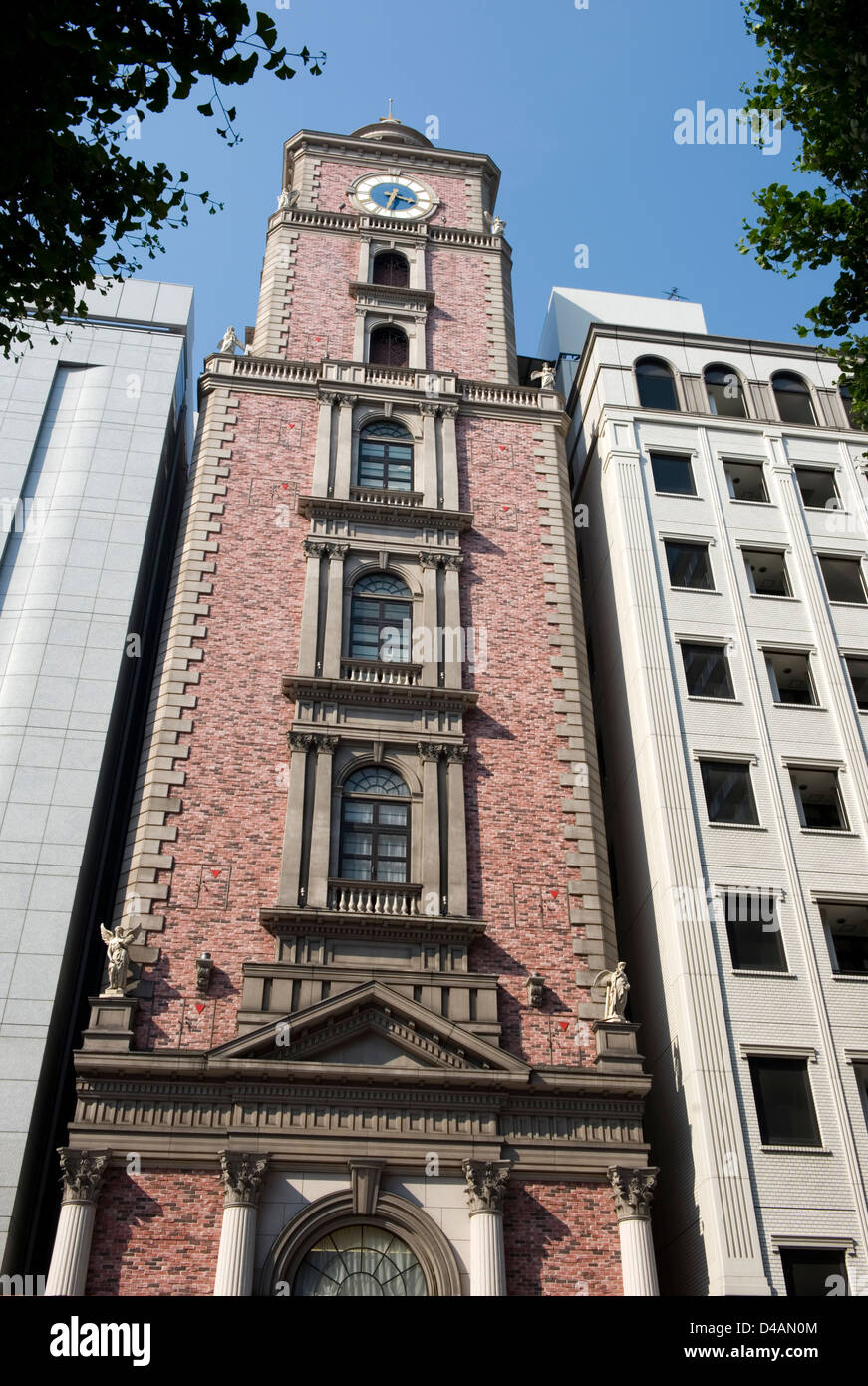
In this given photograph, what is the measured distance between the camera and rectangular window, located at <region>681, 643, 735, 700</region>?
32.5 metres

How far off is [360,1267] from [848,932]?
13437mm

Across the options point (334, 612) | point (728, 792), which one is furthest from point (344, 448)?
point (728, 792)

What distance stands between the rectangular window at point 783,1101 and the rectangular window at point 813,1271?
2103 millimetres

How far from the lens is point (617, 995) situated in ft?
87.9

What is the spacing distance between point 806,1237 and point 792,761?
1138 cm

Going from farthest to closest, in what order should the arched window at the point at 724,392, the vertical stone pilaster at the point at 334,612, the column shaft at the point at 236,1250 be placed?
the arched window at the point at 724,392 → the vertical stone pilaster at the point at 334,612 → the column shaft at the point at 236,1250

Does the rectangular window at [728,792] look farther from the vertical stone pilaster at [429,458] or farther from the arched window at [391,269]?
the arched window at [391,269]

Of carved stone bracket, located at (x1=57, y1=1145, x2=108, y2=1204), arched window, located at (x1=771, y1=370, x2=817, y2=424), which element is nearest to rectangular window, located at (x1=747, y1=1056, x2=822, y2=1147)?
carved stone bracket, located at (x1=57, y1=1145, x2=108, y2=1204)

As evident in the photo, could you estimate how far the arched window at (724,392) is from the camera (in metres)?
39.0

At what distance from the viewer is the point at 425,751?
30.2 meters

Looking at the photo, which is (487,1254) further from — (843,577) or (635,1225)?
(843,577)

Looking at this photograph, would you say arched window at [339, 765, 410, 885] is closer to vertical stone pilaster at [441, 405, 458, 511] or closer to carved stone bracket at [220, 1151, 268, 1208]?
carved stone bracket at [220, 1151, 268, 1208]

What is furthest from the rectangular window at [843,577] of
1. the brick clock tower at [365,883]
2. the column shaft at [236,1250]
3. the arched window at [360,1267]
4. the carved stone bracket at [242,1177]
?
the column shaft at [236,1250]

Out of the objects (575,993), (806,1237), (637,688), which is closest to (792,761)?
(637,688)
